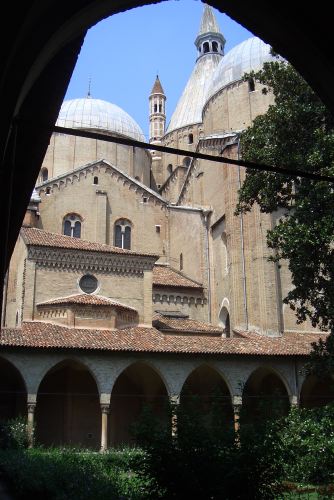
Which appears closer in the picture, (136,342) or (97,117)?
(136,342)

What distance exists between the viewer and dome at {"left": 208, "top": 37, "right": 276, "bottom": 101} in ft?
111

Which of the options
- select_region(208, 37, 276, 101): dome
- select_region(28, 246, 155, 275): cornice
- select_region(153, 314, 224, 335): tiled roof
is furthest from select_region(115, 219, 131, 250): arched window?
select_region(208, 37, 276, 101): dome

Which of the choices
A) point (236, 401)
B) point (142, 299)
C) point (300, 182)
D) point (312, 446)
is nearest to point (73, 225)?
point (142, 299)

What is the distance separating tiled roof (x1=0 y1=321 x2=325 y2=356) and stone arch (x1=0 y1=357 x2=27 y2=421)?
1.88 m

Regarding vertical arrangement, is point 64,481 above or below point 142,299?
below

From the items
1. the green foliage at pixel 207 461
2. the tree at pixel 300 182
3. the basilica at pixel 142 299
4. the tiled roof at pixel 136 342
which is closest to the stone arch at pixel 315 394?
the basilica at pixel 142 299

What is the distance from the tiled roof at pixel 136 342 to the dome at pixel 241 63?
52.6 ft

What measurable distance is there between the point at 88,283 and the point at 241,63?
1671 centimetres

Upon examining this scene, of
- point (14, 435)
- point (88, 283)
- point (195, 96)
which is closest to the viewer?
point (14, 435)

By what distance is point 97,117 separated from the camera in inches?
1705

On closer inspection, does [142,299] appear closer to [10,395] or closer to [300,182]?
[10,395]

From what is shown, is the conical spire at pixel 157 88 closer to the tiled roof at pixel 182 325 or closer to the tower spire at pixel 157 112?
the tower spire at pixel 157 112

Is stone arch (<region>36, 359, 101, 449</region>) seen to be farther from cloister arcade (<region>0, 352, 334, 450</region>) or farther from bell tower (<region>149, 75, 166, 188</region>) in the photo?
bell tower (<region>149, 75, 166, 188</region>)

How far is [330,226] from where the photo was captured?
1378 cm
